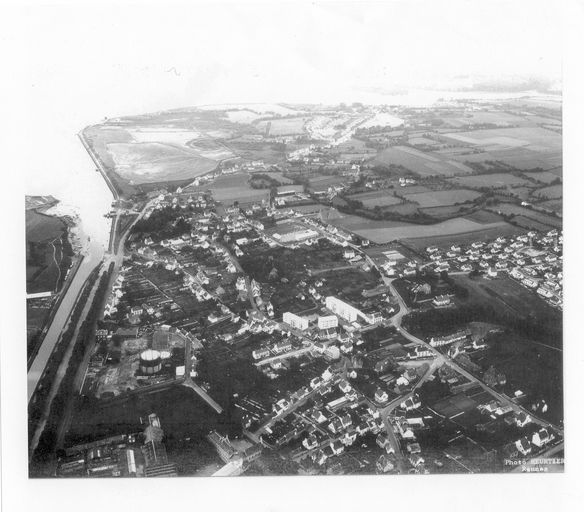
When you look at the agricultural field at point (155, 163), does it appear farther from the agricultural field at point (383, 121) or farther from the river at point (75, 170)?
the agricultural field at point (383, 121)

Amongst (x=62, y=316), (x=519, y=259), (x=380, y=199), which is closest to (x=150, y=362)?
(x=62, y=316)

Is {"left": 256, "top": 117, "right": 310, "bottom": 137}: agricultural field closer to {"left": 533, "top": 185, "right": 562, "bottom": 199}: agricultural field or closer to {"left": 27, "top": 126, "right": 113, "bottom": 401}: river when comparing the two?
{"left": 27, "top": 126, "right": 113, "bottom": 401}: river

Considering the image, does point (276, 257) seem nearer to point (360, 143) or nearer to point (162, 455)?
point (360, 143)

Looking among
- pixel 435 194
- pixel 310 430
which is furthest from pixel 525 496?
pixel 435 194

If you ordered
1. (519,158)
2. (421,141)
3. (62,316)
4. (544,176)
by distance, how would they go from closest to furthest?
(62,316) < (544,176) < (519,158) < (421,141)

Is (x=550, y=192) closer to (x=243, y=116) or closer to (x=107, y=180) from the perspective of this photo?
(x=243, y=116)
